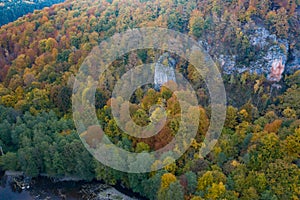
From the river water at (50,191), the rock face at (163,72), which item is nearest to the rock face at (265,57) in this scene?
the rock face at (163,72)

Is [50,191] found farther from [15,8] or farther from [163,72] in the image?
[15,8]

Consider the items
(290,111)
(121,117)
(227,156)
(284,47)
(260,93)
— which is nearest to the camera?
(227,156)

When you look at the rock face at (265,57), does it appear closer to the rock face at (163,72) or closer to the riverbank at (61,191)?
the rock face at (163,72)

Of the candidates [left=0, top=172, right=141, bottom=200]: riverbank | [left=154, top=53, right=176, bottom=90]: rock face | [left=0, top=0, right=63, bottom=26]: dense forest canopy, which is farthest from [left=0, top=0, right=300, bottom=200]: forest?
[left=0, top=0, right=63, bottom=26]: dense forest canopy

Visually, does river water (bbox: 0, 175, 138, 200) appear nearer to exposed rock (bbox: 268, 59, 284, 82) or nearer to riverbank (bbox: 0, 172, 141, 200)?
riverbank (bbox: 0, 172, 141, 200)

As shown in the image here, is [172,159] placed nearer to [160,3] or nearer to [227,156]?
[227,156]

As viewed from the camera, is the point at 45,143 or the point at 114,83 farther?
the point at 114,83

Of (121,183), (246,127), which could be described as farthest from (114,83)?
(246,127)

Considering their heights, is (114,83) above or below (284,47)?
below

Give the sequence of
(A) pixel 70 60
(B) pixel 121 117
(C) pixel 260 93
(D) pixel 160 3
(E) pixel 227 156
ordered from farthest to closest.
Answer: (D) pixel 160 3 → (A) pixel 70 60 → (C) pixel 260 93 → (B) pixel 121 117 → (E) pixel 227 156
